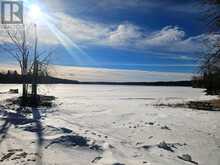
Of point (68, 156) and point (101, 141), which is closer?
point (68, 156)

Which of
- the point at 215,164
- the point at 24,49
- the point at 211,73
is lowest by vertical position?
the point at 215,164

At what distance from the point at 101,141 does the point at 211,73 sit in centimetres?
1070

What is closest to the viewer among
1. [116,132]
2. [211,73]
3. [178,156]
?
[178,156]

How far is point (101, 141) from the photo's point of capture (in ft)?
32.6

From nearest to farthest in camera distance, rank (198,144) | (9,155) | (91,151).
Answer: (9,155) < (91,151) < (198,144)

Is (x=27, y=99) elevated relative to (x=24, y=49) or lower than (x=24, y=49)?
lower

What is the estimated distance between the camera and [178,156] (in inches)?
372

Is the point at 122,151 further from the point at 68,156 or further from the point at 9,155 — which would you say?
the point at 9,155

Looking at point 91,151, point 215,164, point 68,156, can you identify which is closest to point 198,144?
point 215,164

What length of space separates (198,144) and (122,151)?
361 cm

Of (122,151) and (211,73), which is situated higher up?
(211,73)

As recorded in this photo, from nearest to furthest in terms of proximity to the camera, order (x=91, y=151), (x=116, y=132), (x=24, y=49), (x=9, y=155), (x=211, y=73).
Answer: (x=9, y=155) → (x=91, y=151) → (x=116, y=132) → (x=211, y=73) → (x=24, y=49)

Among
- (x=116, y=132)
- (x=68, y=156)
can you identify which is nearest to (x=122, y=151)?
(x=68, y=156)

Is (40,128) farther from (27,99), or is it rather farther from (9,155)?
(27,99)
